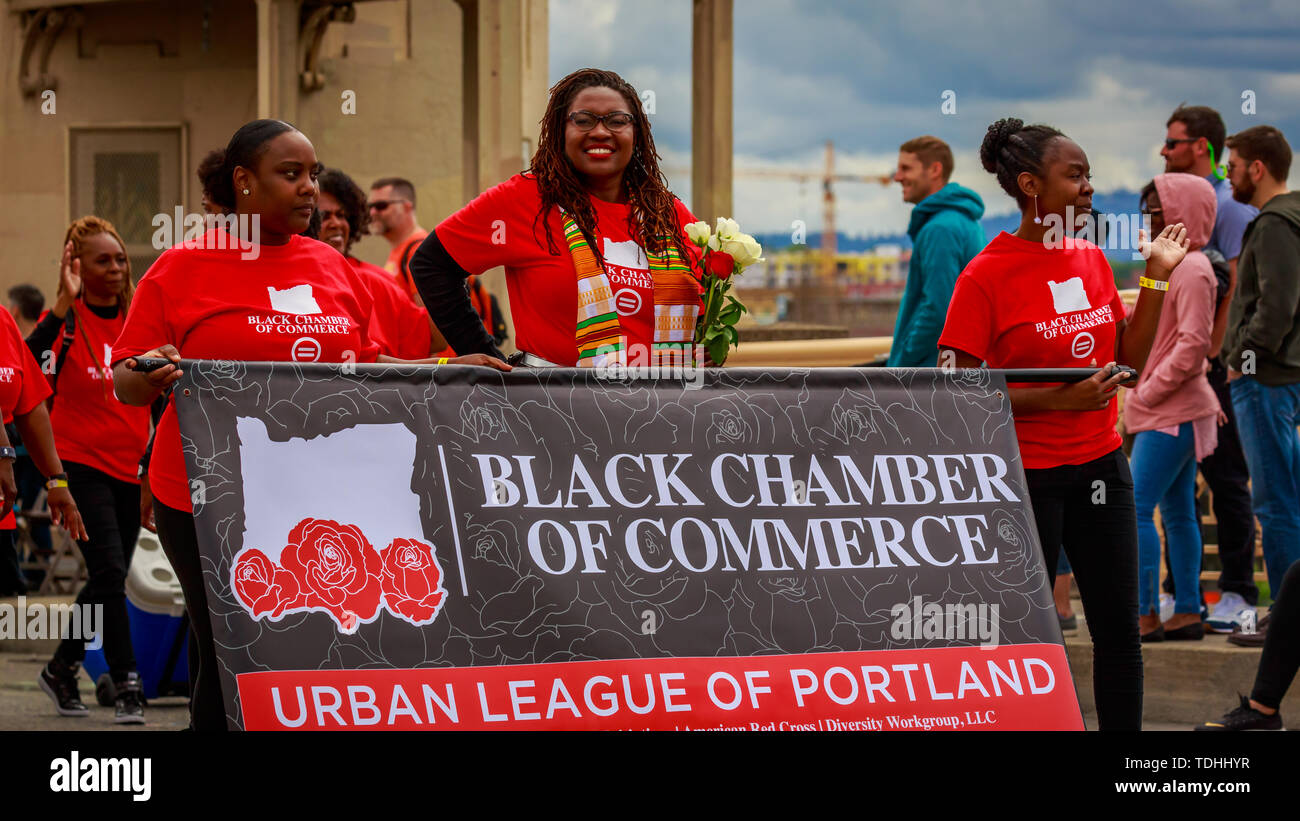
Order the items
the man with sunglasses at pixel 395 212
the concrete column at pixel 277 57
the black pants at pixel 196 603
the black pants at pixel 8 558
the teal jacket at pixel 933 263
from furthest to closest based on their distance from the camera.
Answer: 1. the concrete column at pixel 277 57
2. the man with sunglasses at pixel 395 212
3. the teal jacket at pixel 933 263
4. the black pants at pixel 8 558
5. the black pants at pixel 196 603

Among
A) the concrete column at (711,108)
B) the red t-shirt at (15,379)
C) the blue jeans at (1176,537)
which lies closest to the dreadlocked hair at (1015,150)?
the blue jeans at (1176,537)

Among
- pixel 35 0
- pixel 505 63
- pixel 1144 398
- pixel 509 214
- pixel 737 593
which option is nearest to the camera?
pixel 737 593

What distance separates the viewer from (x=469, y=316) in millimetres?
4793

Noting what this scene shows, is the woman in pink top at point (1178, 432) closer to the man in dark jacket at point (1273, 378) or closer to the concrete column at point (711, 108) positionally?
the man in dark jacket at point (1273, 378)

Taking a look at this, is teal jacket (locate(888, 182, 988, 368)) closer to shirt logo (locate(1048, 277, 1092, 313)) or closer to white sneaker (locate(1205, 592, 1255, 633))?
white sneaker (locate(1205, 592, 1255, 633))

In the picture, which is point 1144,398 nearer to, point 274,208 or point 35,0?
point 274,208

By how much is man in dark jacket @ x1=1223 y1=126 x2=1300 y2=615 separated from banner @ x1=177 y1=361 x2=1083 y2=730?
2989 mm

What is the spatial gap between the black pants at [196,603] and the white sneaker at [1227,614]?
16.1 feet

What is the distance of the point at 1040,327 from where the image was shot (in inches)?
182

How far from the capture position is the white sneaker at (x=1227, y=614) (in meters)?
7.34

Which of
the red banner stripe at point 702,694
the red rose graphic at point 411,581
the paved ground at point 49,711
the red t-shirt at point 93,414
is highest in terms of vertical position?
the red t-shirt at point 93,414

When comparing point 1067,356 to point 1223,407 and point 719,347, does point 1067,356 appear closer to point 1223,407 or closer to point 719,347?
point 719,347
